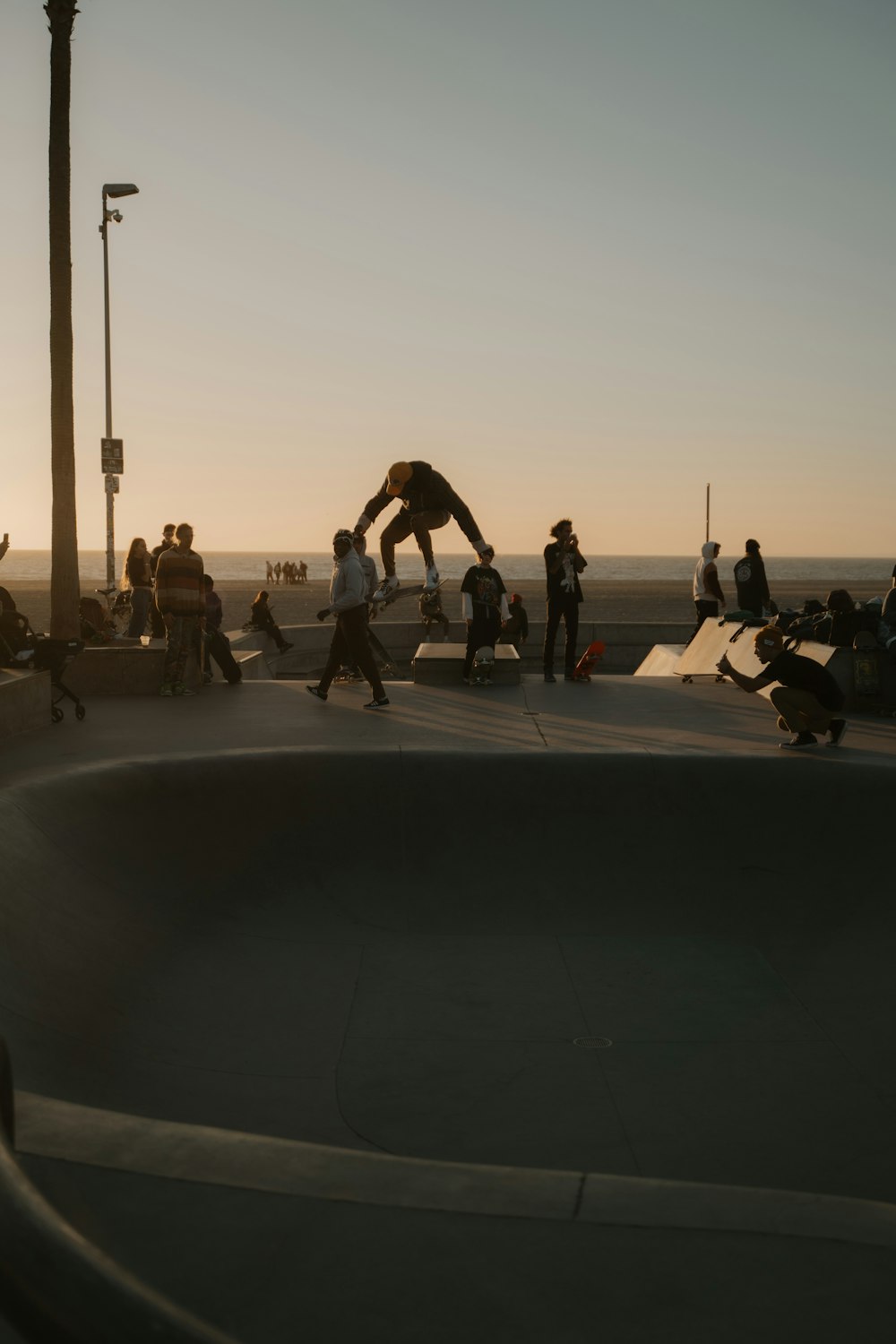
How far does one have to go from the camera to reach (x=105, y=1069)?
530 centimetres

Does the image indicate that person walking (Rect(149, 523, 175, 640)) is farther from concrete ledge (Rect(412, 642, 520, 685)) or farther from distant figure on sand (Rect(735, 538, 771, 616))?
distant figure on sand (Rect(735, 538, 771, 616))

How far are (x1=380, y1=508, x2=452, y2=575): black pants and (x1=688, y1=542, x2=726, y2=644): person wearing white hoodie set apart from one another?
5339 millimetres

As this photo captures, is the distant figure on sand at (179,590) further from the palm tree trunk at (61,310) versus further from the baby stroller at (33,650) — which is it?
the baby stroller at (33,650)

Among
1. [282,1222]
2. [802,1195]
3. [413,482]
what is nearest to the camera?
[282,1222]

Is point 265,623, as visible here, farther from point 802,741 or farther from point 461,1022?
point 461,1022

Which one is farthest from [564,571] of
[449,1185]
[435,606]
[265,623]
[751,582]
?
[449,1185]

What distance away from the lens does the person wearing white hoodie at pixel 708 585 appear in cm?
1794

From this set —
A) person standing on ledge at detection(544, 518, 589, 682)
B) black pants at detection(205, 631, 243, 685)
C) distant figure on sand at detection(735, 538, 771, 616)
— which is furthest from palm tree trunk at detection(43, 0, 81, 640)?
distant figure on sand at detection(735, 538, 771, 616)

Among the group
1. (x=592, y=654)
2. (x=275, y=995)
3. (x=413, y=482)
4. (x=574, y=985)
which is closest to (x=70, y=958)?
(x=275, y=995)

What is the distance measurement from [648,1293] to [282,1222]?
863mm

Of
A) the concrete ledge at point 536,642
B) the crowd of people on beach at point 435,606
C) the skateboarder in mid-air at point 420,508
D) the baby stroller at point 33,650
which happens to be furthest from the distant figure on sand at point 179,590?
the concrete ledge at point 536,642

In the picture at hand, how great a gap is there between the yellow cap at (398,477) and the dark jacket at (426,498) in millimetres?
92

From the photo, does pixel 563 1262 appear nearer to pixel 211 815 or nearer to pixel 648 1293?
pixel 648 1293

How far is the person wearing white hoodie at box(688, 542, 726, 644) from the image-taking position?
17.9 m
